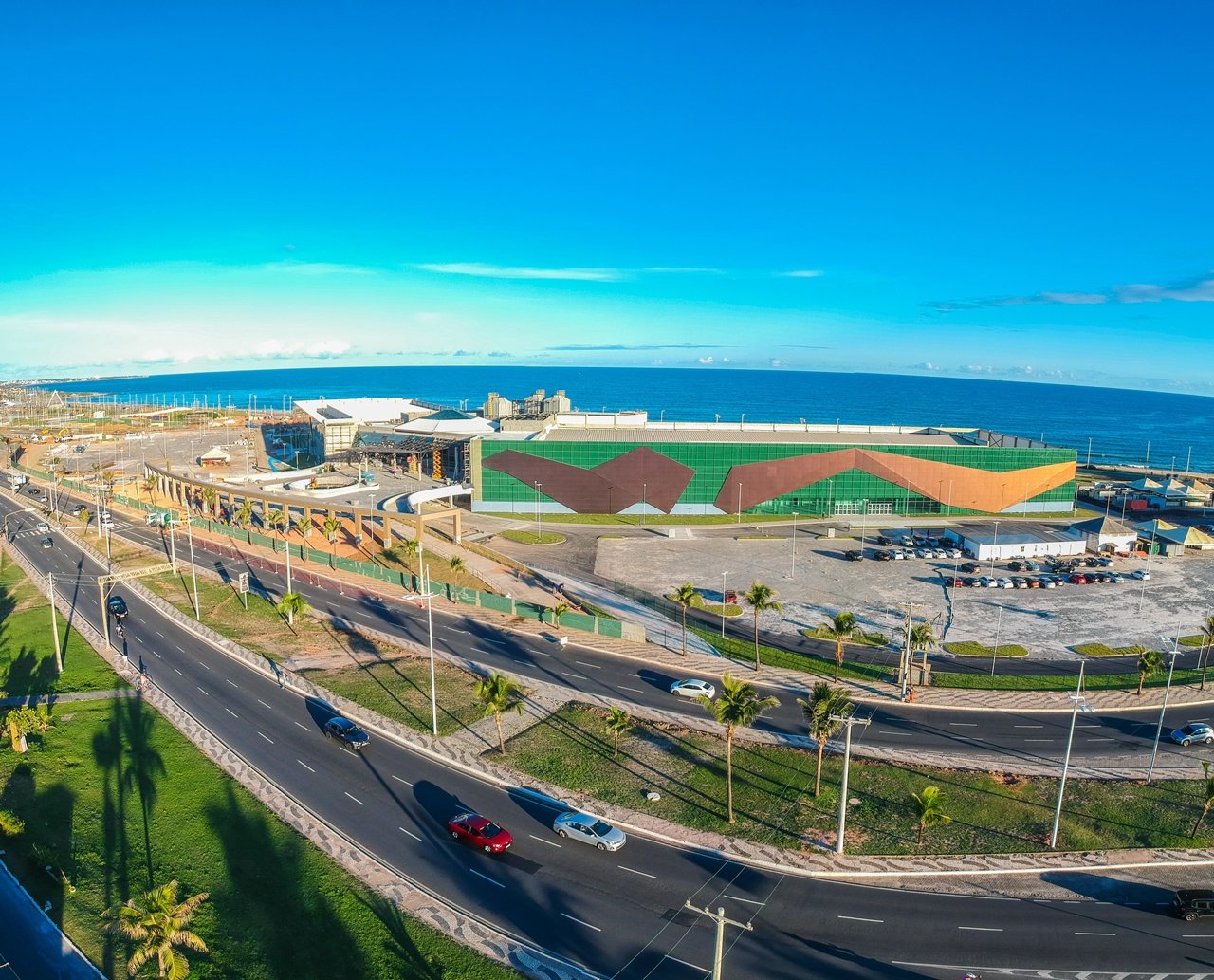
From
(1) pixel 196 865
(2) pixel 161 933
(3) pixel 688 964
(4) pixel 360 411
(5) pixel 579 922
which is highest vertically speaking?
(4) pixel 360 411

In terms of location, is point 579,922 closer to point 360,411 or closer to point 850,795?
point 850,795

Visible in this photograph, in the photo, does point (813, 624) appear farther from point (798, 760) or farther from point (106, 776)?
point (106, 776)

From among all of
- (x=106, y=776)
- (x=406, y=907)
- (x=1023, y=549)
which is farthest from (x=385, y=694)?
(x=1023, y=549)

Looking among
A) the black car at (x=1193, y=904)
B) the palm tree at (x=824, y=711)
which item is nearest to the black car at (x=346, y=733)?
the palm tree at (x=824, y=711)

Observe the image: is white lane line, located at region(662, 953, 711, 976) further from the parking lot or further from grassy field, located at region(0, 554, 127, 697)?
grassy field, located at region(0, 554, 127, 697)

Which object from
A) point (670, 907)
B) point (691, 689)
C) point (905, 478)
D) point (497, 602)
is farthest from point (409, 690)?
point (905, 478)

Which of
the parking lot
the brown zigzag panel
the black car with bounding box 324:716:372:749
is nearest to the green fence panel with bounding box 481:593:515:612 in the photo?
the parking lot
